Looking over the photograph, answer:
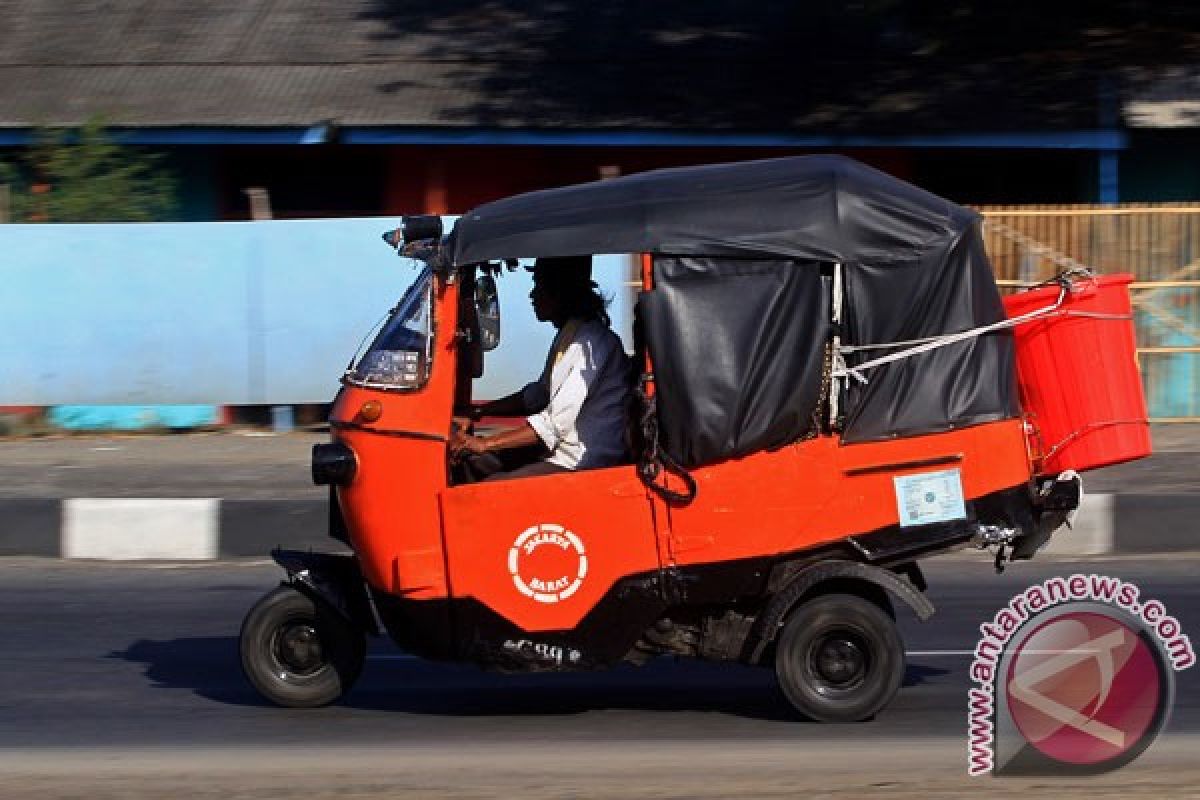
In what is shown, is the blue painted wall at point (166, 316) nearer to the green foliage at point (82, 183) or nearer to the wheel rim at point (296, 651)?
the green foliage at point (82, 183)

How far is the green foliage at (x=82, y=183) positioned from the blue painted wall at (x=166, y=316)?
0.96 metres

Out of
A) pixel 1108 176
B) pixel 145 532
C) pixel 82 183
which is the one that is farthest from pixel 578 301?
pixel 1108 176

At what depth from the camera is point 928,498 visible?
6.32 metres

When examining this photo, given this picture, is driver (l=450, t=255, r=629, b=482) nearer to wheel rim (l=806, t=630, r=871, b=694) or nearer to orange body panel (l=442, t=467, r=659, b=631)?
orange body panel (l=442, t=467, r=659, b=631)

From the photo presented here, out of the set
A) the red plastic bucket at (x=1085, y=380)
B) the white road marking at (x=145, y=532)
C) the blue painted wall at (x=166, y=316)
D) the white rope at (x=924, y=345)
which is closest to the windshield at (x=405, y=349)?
the white rope at (x=924, y=345)

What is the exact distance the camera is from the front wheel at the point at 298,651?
267 inches

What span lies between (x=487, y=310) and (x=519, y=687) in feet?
4.81

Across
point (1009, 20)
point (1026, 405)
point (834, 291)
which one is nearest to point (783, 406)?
point (834, 291)

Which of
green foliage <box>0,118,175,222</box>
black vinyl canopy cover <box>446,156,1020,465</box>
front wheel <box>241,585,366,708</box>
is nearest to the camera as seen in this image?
black vinyl canopy cover <box>446,156,1020,465</box>

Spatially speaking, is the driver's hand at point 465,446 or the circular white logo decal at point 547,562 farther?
the driver's hand at point 465,446

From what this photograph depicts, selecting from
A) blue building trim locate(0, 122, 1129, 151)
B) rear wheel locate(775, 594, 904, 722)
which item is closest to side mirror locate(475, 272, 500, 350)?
rear wheel locate(775, 594, 904, 722)

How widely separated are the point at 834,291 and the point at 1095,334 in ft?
3.01

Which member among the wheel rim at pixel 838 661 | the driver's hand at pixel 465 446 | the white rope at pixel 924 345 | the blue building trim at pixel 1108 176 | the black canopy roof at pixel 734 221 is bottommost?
the wheel rim at pixel 838 661

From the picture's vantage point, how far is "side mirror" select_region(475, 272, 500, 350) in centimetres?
673
